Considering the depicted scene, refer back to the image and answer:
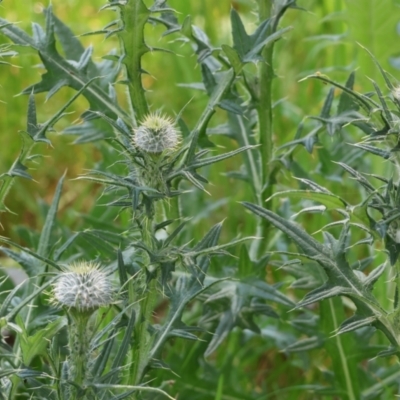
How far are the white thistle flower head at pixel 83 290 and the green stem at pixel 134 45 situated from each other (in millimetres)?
822

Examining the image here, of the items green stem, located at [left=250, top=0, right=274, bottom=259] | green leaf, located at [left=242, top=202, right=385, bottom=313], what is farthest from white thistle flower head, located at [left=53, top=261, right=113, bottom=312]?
green stem, located at [left=250, top=0, right=274, bottom=259]

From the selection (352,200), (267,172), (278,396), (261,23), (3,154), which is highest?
(261,23)

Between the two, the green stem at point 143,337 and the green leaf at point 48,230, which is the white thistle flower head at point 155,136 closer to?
the green stem at point 143,337

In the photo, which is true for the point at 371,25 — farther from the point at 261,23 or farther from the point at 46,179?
the point at 46,179

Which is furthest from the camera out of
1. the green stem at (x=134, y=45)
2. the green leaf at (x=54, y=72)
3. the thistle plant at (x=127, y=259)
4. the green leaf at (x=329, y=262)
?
the green leaf at (x=54, y=72)

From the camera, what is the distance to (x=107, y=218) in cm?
328

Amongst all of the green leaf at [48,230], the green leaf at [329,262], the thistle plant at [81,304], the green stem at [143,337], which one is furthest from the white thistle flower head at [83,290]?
the green leaf at [48,230]

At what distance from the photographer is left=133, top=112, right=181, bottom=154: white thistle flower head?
5.60 feet

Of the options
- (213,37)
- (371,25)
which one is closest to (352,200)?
(371,25)

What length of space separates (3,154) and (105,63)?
163 centimetres

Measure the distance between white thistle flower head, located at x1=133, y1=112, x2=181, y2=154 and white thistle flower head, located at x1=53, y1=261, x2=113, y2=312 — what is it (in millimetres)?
337

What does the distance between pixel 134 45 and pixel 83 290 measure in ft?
3.25

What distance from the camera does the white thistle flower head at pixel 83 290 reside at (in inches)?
60.5

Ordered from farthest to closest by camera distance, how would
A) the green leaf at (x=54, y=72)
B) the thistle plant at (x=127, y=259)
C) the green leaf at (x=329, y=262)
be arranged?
the green leaf at (x=54, y=72)
the green leaf at (x=329, y=262)
the thistle plant at (x=127, y=259)
